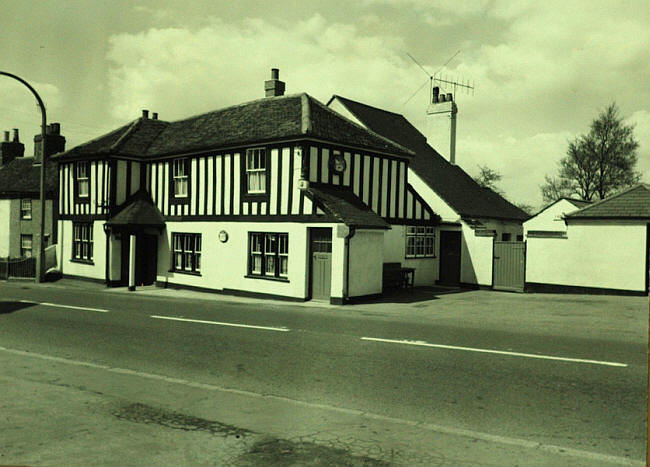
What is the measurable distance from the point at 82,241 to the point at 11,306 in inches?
424

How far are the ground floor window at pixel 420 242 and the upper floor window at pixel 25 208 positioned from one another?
2412 cm

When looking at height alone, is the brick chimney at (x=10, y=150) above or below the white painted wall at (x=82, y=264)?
above

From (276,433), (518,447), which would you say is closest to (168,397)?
(276,433)

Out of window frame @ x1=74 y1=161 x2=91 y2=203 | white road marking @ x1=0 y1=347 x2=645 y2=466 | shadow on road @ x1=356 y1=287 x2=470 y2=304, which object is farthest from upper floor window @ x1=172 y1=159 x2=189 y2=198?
white road marking @ x1=0 y1=347 x2=645 y2=466

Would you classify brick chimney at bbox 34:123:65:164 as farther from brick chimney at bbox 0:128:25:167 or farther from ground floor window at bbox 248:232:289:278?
ground floor window at bbox 248:232:289:278

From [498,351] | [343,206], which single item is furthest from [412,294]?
[498,351]

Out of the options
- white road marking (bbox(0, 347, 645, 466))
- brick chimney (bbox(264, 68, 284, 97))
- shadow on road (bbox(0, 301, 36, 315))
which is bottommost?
shadow on road (bbox(0, 301, 36, 315))

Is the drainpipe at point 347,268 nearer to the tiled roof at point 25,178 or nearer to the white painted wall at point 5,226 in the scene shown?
the tiled roof at point 25,178

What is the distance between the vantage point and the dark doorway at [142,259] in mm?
24984

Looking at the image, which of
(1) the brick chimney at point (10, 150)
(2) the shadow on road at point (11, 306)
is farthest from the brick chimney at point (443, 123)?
(1) the brick chimney at point (10, 150)

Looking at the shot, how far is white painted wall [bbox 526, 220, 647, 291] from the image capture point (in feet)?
64.1

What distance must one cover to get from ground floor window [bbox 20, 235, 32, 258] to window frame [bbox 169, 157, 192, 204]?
15526mm

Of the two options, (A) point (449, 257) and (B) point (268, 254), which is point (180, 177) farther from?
(A) point (449, 257)

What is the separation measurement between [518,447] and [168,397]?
162 inches
